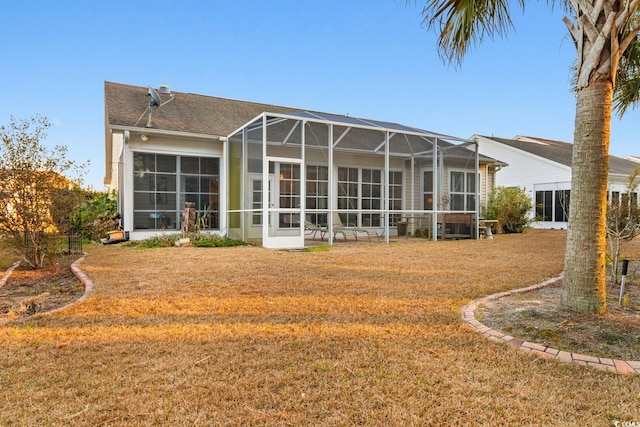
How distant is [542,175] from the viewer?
20094 mm

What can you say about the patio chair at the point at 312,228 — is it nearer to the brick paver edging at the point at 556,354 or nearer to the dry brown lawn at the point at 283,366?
the dry brown lawn at the point at 283,366

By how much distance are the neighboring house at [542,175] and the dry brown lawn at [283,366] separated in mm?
17701

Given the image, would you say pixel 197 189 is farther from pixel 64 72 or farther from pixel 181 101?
pixel 64 72

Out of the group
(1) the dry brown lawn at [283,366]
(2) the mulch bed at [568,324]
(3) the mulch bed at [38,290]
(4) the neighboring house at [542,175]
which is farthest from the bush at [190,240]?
(4) the neighboring house at [542,175]

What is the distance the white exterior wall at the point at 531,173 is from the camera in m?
19.1

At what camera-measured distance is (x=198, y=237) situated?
10.4m

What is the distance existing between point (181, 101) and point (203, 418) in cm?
1424

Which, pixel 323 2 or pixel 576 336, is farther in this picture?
pixel 323 2

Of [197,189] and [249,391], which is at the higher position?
[197,189]

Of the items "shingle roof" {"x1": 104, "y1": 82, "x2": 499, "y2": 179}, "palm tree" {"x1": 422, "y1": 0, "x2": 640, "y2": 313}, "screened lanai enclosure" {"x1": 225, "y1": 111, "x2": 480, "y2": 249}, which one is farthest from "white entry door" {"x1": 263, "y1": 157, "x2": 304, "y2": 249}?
"palm tree" {"x1": 422, "y1": 0, "x2": 640, "y2": 313}

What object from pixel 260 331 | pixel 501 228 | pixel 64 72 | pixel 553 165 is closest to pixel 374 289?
pixel 260 331

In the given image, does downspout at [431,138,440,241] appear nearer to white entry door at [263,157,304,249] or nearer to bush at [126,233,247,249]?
white entry door at [263,157,304,249]

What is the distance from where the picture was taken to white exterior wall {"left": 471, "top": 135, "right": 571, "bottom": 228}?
19.1 m

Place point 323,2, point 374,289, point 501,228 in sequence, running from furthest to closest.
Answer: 1. point 501,228
2. point 323,2
3. point 374,289
